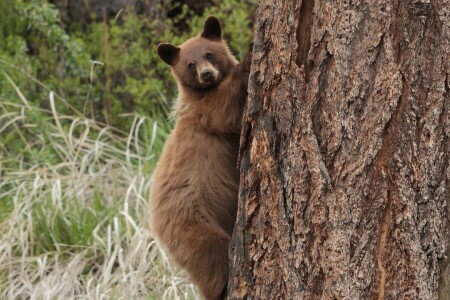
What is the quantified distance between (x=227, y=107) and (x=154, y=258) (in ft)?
8.73

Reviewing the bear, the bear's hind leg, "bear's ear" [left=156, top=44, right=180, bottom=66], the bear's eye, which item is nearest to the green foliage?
"bear's ear" [left=156, top=44, right=180, bottom=66]

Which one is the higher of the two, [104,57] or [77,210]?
[104,57]

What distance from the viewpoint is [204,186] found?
508 centimetres

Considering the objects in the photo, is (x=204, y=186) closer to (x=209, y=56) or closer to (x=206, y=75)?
(x=206, y=75)

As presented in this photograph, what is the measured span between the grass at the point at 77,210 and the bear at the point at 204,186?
142 centimetres

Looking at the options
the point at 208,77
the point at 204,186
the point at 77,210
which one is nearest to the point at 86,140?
the point at 77,210

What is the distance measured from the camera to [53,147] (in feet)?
29.1

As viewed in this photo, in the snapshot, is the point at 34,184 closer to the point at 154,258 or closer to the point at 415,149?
the point at 154,258

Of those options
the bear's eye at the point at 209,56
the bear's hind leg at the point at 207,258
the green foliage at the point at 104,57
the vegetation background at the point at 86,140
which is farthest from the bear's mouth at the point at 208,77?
the green foliage at the point at 104,57

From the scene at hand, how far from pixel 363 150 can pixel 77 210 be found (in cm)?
456

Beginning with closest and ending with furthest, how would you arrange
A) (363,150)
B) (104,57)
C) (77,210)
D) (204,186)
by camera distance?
(363,150) < (204,186) < (77,210) < (104,57)

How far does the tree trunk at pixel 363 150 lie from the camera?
3482 mm

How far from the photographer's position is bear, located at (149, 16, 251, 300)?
15.9 ft

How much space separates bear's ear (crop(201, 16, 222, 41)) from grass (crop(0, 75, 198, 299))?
191 centimetres
